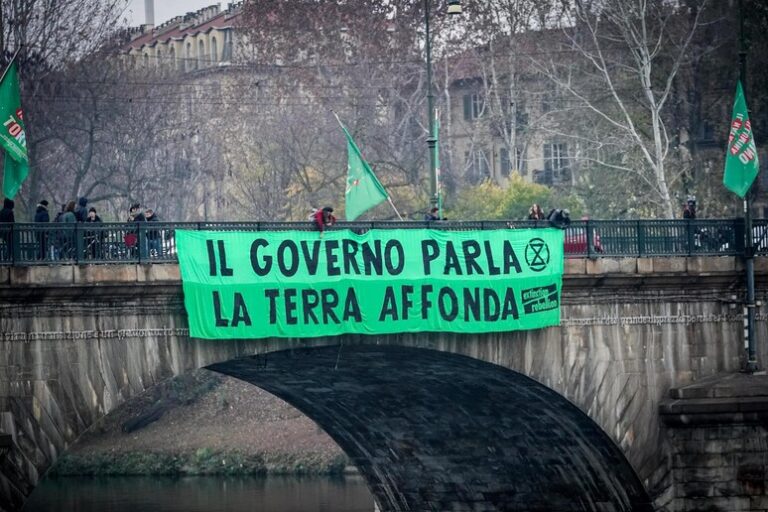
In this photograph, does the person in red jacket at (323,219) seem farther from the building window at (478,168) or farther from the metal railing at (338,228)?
the building window at (478,168)

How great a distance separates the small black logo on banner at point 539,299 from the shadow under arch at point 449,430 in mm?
1407

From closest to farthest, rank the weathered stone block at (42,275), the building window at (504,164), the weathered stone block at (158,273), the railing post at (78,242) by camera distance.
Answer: the weathered stone block at (42,275), the railing post at (78,242), the weathered stone block at (158,273), the building window at (504,164)

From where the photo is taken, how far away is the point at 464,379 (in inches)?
1494

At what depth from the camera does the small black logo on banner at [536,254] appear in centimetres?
3478

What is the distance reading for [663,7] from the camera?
57.3 m

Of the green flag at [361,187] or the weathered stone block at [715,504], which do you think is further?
the green flag at [361,187]

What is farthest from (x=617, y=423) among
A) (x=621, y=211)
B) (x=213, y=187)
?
(x=213, y=187)

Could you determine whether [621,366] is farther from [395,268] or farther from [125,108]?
[125,108]

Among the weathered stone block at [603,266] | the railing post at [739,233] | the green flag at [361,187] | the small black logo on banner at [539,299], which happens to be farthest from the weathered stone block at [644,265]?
the green flag at [361,187]

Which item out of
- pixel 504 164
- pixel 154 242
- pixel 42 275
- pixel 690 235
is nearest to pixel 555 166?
pixel 504 164

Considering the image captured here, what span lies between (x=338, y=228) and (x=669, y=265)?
7.03 meters

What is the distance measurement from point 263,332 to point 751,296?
1023 centimetres

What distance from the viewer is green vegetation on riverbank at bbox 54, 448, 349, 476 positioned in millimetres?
61594

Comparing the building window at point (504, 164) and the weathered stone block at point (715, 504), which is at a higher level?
the building window at point (504, 164)
